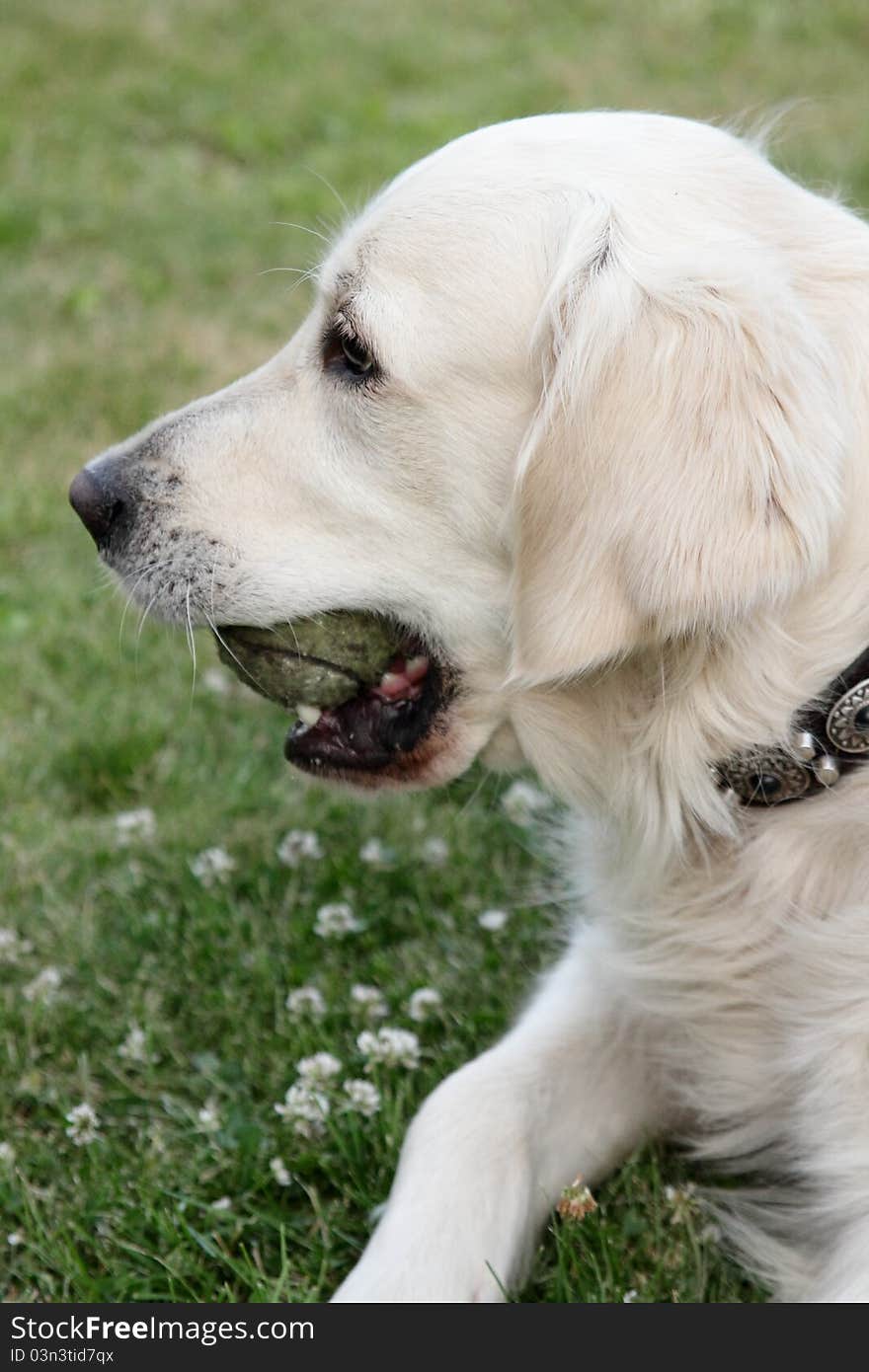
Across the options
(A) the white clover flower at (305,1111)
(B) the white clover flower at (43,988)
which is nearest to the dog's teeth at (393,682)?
(A) the white clover flower at (305,1111)

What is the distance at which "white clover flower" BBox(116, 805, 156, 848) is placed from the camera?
3193 millimetres

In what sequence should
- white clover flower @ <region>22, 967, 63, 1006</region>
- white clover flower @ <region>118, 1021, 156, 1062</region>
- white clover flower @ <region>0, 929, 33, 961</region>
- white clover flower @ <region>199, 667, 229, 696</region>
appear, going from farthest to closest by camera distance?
white clover flower @ <region>199, 667, 229, 696</region>
white clover flower @ <region>0, 929, 33, 961</region>
white clover flower @ <region>22, 967, 63, 1006</region>
white clover flower @ <region>118, 1021, 156, 1062</region>

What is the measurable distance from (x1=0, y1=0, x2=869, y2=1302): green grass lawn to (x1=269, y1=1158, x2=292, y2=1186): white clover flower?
0.07ft

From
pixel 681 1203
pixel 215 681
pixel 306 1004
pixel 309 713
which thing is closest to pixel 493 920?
pixel 306 1004

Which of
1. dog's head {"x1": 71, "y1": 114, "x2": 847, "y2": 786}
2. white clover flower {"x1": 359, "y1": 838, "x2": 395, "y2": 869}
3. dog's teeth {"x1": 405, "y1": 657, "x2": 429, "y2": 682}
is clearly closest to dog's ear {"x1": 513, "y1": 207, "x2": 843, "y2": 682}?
dog's head {"x1": 71, "y1": 114, "x2": 847, "y2": 786}

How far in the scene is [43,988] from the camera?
8.88ft

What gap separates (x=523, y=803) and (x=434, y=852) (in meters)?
0.26

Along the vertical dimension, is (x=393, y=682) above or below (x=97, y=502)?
below

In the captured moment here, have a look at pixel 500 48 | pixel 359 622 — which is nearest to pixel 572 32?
pixel 500 48

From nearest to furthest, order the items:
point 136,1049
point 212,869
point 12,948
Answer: point 136,1049, point 12,948, point 212,869

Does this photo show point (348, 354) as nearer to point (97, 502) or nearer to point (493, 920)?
point (97, 502)

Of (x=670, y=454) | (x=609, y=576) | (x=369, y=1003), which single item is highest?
(x=670, y=454)

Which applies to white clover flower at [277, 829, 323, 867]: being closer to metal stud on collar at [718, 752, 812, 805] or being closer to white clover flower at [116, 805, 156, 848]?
white clover flower at [116, 805, 156, 848]

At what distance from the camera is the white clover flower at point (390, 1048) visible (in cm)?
245
